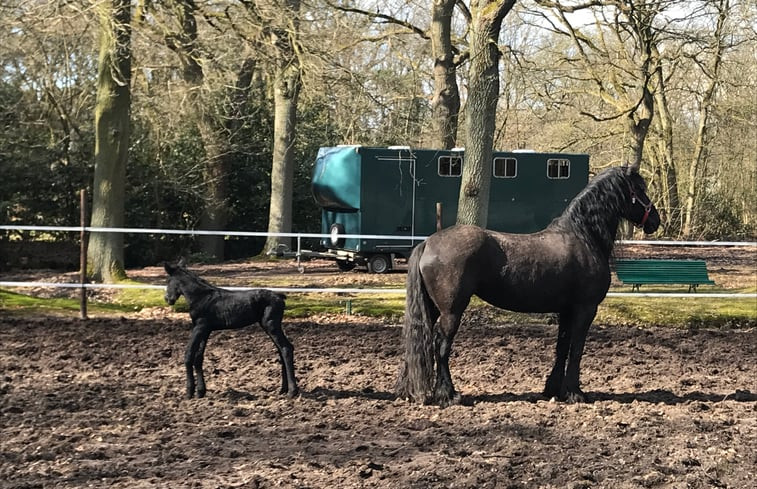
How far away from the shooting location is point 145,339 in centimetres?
884

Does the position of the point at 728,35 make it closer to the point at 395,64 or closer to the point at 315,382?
the point at 395,64

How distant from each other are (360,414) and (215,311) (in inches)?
54.5

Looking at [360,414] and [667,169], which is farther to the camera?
[667,169]

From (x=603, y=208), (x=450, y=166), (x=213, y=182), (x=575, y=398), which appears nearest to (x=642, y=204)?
(x=603, y=208)

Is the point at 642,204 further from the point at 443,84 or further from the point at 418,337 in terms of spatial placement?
the point at 443,84

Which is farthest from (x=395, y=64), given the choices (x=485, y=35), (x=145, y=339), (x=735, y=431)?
(x=735, y=431)

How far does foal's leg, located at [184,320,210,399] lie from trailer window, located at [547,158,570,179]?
12.3 metres

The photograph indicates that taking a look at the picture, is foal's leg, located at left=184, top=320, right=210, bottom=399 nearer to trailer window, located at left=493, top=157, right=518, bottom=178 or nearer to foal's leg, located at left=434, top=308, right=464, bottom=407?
foal's leg, located at left=434, top=308, right=464, bottom=407

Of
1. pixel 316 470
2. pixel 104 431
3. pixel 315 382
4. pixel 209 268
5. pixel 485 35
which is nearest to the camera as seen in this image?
pixel 316 470

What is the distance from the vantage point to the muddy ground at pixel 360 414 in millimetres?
4625

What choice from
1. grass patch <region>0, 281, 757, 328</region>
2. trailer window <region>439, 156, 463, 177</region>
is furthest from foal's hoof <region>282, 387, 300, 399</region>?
trailer window <region>439, 156, 463, 177</region>

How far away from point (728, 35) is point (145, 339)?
47.6 feet

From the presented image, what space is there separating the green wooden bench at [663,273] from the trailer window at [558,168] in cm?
524

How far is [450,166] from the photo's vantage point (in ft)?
54.5
